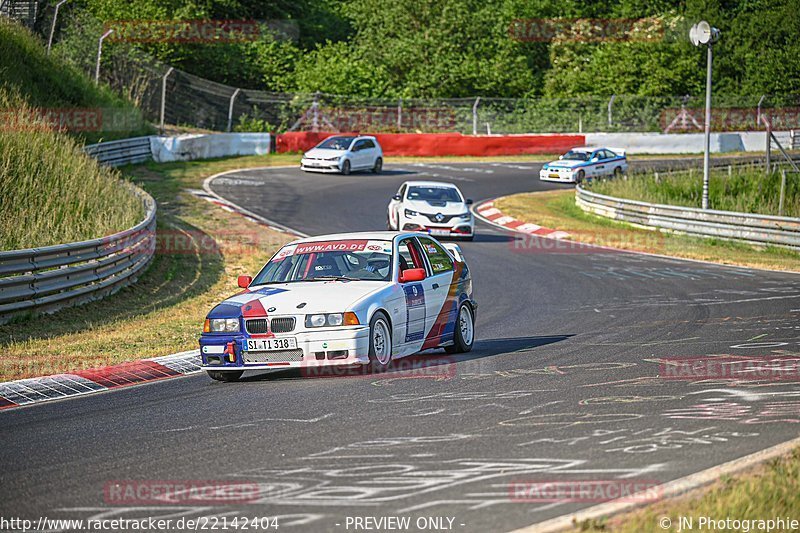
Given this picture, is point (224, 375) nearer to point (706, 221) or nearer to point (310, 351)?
point (310, 351)

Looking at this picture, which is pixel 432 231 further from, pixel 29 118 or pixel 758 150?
pixel 758 150

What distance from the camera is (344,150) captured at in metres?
39.5

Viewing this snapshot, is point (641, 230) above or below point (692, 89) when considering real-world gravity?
below

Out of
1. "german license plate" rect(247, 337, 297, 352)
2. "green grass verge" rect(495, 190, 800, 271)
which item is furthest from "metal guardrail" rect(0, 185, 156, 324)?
"green grass verge" rect(495, 190, 800, 271)

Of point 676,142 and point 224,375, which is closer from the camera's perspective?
point 224,375

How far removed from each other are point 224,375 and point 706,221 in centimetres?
1910

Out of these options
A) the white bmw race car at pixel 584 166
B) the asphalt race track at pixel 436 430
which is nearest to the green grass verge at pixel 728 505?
the asphalt race track at pixel 436 430

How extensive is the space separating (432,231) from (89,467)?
19.0 metres

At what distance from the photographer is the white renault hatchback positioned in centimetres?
3856

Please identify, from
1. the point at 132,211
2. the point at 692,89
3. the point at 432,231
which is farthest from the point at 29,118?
the point at 692,89

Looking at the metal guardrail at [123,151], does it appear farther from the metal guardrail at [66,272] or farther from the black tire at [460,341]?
the black tire at [460,341]

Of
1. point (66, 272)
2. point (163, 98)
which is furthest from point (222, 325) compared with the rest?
point (163, 98)

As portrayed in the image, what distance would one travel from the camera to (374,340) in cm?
1048

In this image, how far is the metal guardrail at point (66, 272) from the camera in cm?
1457
